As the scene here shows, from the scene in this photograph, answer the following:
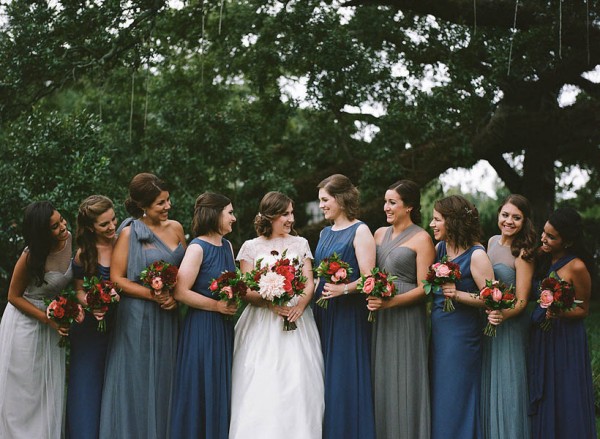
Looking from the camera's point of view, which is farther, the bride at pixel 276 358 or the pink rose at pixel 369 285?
the bride at pixel 276 358

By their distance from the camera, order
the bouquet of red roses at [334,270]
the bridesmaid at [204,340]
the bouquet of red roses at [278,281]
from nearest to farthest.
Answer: the bouquet of red roses at [278,281] < the bouquet of red roses at [334,270] < the bridesmaid at [204,340]

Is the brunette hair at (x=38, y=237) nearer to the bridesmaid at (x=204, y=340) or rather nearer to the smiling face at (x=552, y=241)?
the bridesmaid at (x=204, y=340)

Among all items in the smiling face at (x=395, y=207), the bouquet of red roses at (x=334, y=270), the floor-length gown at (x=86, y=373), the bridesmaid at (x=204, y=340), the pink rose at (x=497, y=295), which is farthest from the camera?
the smiling face at (x=395, y=207)

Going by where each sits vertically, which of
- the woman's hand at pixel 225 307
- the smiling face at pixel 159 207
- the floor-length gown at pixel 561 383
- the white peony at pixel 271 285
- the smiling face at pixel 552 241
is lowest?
the floor-length gown at pixel 561 383

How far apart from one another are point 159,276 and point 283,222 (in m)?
1.22

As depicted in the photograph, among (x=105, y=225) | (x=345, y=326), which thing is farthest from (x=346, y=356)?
(x=105, y=225)

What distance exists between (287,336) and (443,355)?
1.35 metres

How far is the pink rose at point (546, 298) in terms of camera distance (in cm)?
542

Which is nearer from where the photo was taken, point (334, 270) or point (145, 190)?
point (334, 270)

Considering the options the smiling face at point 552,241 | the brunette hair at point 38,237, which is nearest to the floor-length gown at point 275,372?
the brunette hair at point 38,237

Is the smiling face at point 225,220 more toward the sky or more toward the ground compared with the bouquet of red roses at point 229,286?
more toward the sky

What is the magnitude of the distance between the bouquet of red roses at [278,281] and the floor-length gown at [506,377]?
1.75m

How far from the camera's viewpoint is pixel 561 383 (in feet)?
18.5

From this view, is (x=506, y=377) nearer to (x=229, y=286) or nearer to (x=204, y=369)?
(x=229, y=286)
